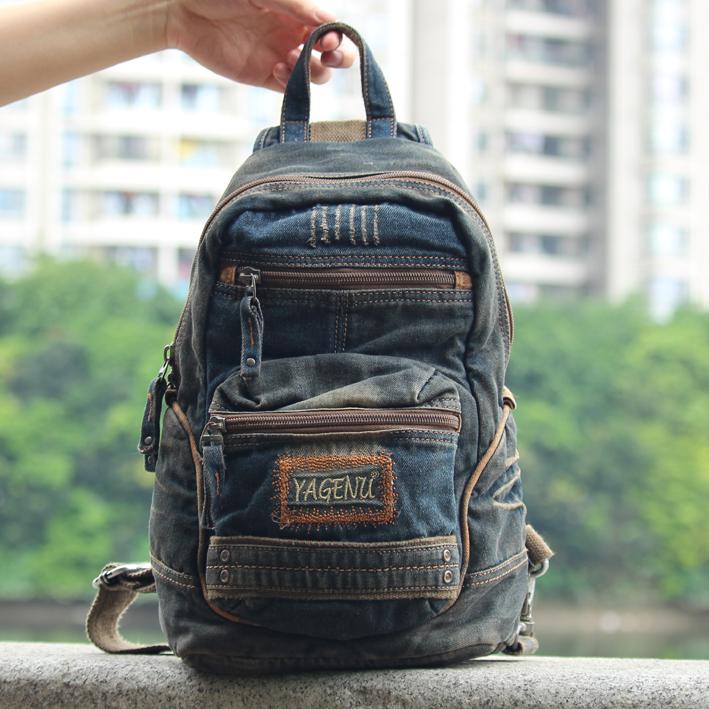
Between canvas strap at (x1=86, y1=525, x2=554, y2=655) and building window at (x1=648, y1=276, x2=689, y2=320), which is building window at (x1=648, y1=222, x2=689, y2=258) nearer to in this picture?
building window at (x1=648, y1=276, x2=689, y2=320)

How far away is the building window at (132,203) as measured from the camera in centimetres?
2795

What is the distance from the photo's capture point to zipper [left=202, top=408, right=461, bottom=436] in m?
0.90

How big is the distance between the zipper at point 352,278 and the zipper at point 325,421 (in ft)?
0.34

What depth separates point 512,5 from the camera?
33625mm

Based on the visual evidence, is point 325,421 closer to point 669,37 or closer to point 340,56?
point 340,56

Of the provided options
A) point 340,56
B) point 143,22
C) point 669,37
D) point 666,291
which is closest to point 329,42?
point 340,56

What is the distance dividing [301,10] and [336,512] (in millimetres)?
465

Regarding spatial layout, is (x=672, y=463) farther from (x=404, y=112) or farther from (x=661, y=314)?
(x=404, y=112)

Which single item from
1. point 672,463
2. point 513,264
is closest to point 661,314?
point 513,264

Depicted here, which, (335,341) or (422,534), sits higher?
(335,341)

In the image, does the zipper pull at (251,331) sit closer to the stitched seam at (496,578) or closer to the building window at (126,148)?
the stitched seam at (496,578)

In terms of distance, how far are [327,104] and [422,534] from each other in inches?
1096

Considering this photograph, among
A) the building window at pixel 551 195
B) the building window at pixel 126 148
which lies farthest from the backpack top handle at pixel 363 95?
the building window at pixel 551 195

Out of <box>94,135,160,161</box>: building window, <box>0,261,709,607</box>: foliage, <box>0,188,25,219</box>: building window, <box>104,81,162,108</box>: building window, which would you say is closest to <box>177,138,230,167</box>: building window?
<box>94,135,160,161</box>: building window
